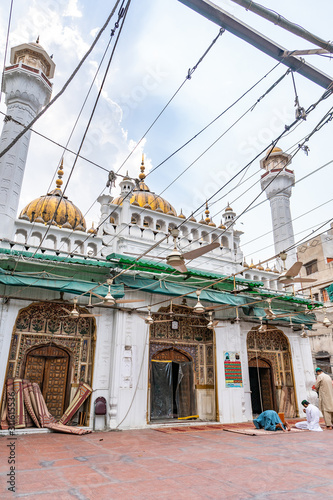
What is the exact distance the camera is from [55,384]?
1073cm

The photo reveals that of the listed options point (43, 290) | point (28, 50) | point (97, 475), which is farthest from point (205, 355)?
point (28, 50)

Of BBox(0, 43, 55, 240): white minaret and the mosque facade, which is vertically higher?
BBox(0, 43, 55, 240): white minaret

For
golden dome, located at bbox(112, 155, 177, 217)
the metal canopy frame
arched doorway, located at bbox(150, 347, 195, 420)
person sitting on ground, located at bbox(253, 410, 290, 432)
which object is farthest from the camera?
golden dome, located at bbox(112, 155, 177, 217)

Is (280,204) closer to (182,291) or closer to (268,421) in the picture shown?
(182,291)

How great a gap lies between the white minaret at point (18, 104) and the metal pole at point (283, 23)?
9.20 metres

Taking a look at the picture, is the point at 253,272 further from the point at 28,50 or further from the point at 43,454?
the point at 28,50

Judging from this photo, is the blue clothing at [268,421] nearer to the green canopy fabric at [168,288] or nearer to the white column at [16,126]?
the green canopy fabric at [168,288]

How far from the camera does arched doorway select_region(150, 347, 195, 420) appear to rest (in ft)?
40.3

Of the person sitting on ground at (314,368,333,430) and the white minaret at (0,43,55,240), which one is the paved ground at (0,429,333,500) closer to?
the person sitting on ground at (314,368,333,430)

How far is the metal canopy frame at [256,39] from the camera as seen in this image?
4.04m

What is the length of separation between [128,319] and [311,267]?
16.8 metres

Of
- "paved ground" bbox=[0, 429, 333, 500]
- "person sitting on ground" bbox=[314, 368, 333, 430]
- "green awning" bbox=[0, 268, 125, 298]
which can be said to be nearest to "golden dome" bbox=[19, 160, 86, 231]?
"green awning" bbox=[0, 268, 125, 298]

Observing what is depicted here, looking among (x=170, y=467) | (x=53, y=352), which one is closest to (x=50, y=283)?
(x=53, y=352)

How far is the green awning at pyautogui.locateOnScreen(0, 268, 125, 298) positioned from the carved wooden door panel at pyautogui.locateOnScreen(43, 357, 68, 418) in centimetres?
256
